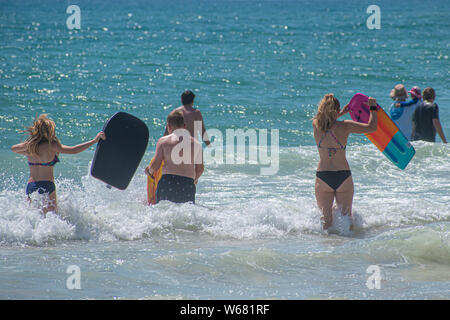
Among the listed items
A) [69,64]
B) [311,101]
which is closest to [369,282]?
[311,101]

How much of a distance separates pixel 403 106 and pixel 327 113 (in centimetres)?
382

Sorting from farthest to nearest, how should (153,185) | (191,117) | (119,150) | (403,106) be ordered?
(403,106) → (191,117) → (153,185) → (119,150)

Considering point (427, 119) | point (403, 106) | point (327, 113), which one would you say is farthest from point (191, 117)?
point (427, 119)

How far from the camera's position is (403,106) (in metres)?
9.41

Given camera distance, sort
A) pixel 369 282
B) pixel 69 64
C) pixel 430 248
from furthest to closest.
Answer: pixel 69 64
pixel 430 248
pixel 369 282

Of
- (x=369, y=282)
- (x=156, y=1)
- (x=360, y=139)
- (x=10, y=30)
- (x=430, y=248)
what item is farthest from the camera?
(x=156, y=1)

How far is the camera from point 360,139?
1296 centimetres

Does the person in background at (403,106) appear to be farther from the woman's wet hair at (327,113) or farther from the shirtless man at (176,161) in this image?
the shirtless man at (176,161)

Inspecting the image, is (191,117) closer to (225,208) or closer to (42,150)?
(225,208)

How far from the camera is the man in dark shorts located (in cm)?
937

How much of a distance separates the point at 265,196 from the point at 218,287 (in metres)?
3.85
